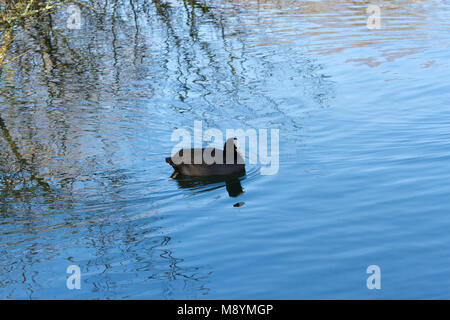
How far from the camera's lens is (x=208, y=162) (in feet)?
29.1

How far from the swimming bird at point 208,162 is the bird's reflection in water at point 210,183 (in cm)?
6

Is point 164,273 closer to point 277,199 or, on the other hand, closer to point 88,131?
point 277,199

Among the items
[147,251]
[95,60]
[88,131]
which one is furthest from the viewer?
[95,60]

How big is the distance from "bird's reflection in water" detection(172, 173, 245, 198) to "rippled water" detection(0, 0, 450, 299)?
2.3 inches

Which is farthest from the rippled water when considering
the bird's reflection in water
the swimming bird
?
the swimming bird

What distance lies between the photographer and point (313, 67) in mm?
13820

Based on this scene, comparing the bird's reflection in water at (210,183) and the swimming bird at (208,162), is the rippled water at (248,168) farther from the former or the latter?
the swimming bird at (208,162)

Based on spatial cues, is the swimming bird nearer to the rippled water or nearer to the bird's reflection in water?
the bird's reflection in water

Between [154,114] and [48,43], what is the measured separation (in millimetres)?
6453

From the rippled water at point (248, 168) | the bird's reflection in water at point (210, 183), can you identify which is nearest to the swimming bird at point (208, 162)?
the bird's reflection in water at point (210, 183)

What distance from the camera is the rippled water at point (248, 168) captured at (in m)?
6.57

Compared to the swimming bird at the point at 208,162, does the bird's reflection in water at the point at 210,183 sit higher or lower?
lower

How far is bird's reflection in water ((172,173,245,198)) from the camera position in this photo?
8695mm
